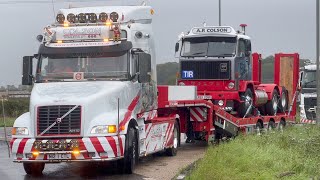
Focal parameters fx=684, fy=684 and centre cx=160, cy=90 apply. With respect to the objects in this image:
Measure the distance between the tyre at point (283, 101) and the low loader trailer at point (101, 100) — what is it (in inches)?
238

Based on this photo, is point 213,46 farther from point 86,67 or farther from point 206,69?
point 86,67

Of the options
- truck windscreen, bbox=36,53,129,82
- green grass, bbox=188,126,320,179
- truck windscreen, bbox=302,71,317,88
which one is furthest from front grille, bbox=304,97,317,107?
truck windscreen, bbox=36,53,129,82

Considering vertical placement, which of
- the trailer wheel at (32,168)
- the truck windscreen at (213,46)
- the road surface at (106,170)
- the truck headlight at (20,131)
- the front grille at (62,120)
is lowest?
the road surface at (106,170)

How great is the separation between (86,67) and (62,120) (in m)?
1.74

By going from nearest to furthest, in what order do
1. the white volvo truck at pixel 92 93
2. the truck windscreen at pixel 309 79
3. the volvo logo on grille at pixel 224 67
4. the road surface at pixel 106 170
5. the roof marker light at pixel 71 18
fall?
the white volvo truck at pixel 92 93, the road surface at pixel 106 170, the roof marker light at pixel 71 18, the volvo logo on grille at pixel 224 67, the truck windscreen at pixel 309 79

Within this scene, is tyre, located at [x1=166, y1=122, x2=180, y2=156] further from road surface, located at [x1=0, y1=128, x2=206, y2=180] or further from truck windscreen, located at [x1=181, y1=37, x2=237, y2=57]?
truck windscreen, located at [x1=181, y1=37, x2=237, y2=57]

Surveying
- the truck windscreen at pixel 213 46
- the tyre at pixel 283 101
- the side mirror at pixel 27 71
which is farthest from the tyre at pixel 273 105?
the side mirror at pixel 27 71

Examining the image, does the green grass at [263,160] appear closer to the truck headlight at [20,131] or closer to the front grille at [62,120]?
the front grille at [62,120]

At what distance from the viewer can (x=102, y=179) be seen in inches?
550

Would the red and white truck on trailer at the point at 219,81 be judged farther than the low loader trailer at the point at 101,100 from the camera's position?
Yes

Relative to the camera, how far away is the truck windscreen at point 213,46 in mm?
22062

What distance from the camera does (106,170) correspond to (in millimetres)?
15461

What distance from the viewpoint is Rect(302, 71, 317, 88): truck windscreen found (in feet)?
103

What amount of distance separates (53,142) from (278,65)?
49.8 ft
